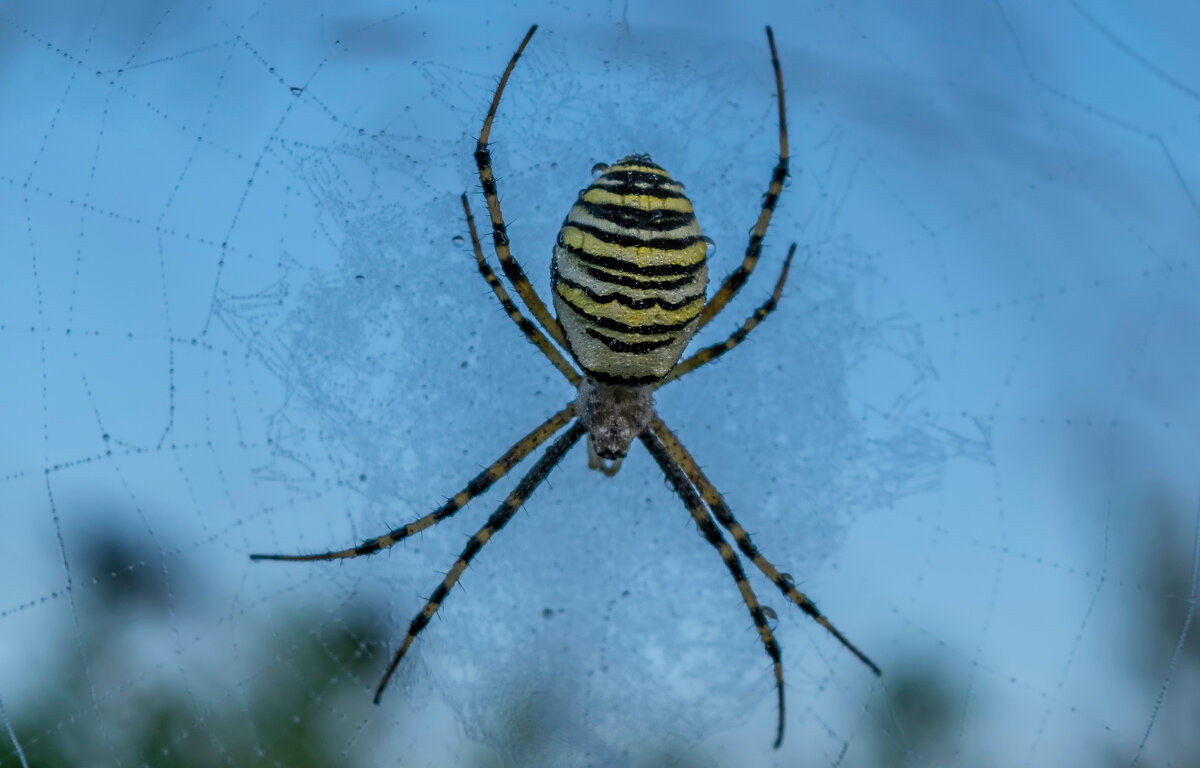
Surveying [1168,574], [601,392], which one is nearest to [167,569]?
[601,392]

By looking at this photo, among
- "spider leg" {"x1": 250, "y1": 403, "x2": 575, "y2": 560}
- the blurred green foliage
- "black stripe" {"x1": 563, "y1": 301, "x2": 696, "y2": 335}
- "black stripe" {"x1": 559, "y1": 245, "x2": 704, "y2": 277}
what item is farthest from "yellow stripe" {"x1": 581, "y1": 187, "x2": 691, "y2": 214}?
the blurred green foliage

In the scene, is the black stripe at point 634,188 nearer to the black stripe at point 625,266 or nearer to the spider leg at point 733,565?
the black stripe at point 625,266

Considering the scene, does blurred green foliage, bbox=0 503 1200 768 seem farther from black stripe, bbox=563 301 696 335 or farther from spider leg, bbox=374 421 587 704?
black stripe, bbox=563 301 696 335

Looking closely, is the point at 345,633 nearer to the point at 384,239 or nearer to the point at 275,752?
the point at 384,239

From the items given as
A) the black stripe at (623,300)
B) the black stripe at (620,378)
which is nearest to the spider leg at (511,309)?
the black stripe at (620,378)

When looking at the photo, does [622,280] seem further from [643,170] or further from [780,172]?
[780,172]

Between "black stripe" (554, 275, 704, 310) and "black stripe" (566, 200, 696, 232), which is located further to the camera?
"black stripe" (554, 275, 704, 310)
